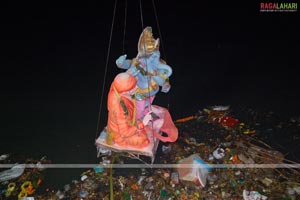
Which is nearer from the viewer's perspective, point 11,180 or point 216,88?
point 11,180

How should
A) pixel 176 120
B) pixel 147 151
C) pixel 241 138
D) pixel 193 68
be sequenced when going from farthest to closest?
pixel 193 68 → pixel 176 120 → pixel 241 138 → pixel 147 151

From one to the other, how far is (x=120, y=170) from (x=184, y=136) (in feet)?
2.87

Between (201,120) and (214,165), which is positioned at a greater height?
(201,120)

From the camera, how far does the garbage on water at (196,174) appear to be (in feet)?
9.13

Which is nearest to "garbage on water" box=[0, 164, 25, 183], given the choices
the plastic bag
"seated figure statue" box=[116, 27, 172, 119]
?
"seated figure statue" box=[116, 27, 172, 119]

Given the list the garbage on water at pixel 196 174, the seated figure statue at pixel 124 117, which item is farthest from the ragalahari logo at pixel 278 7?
the seated figure statue at pixel 124 117

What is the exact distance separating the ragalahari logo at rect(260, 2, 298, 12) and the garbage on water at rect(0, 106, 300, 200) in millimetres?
3074

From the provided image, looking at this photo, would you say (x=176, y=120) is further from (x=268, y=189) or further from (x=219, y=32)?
(x=219, y=32)

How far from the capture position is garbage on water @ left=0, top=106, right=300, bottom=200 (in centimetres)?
278

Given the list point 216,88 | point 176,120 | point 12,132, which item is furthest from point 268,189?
→ point 12,132

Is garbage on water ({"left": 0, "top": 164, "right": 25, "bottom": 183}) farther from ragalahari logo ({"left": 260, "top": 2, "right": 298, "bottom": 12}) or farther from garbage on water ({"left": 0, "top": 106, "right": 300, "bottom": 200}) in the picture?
ragalahari logo ({"left": 260, "top": 2, "right": 298, "bottom": 12})

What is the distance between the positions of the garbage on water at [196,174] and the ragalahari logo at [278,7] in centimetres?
307

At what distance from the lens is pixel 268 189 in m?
2.79

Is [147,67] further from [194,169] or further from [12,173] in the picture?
[12,173]
